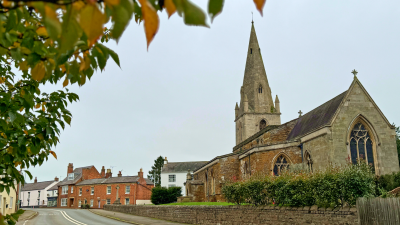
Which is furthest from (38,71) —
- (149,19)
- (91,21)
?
(149,19)

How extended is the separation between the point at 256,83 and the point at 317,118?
2425 centimetres

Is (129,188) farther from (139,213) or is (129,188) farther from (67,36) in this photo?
(67,36)

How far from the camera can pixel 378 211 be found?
10.9 m

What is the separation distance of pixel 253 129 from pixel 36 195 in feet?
188

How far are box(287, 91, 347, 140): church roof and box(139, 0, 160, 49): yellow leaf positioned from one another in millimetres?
24248

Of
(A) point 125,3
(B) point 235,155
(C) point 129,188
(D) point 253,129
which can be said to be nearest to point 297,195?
(A) point 125,3

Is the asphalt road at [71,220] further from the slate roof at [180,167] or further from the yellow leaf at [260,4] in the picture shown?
the slate roof at [180,167]

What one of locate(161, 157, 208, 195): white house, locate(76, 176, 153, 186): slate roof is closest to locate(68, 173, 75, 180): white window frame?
locate(76, 176, 153, 186): slate roof

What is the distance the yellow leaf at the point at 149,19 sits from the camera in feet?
4.74

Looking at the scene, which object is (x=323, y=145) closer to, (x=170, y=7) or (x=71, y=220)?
(x=71, y=220)

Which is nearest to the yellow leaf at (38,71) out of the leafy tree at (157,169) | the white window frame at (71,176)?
the white window frame at (71,176)

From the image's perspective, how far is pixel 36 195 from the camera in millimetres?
79938

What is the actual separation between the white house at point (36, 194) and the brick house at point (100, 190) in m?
9.49

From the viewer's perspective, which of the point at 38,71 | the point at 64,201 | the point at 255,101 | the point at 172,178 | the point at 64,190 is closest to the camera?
the point at 38,71
